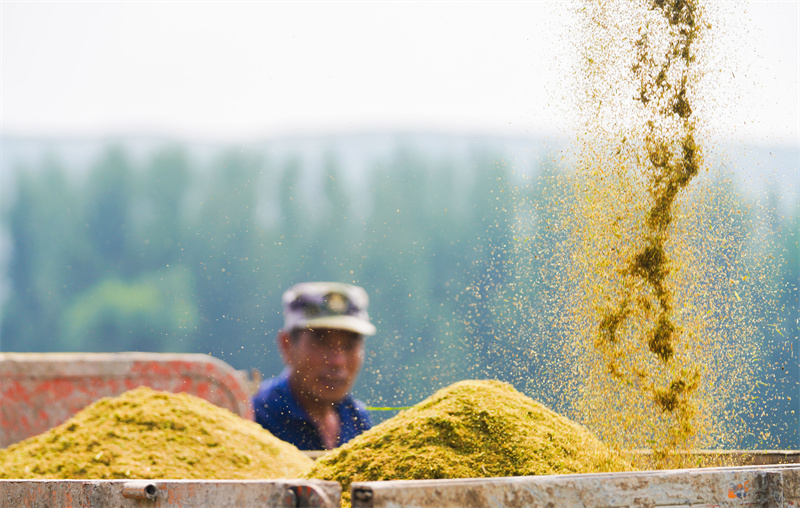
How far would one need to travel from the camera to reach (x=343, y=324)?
452cm

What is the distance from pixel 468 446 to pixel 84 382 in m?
2.79

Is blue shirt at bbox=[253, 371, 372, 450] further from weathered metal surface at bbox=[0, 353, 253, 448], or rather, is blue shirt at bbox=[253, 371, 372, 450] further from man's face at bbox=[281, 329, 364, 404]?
weathered metal surface at bbox=[0, 353, 253, 448]

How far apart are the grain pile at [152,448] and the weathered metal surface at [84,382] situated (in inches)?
32.0

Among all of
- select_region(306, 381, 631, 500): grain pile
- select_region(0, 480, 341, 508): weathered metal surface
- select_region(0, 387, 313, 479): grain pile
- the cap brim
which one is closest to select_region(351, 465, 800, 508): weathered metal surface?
select_region(0, 480, 341, 508): weathered metal surface

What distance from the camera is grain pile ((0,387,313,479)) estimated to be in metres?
2.64

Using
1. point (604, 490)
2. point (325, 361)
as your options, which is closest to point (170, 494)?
point (604, 490)

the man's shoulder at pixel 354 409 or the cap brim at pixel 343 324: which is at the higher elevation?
the cap brim at pixel 343 324

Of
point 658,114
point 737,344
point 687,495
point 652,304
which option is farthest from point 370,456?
point 658,114

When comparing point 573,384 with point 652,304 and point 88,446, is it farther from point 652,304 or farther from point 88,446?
point 88,446

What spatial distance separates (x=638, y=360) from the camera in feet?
9.68

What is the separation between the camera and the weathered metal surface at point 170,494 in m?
1.64

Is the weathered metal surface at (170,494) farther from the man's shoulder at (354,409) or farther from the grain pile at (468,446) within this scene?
the man's shoulder at (354,409)

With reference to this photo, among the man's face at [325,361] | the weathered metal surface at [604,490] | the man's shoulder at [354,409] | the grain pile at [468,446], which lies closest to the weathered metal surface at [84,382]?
the man's face at [325,361]

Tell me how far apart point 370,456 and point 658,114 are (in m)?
2.06
